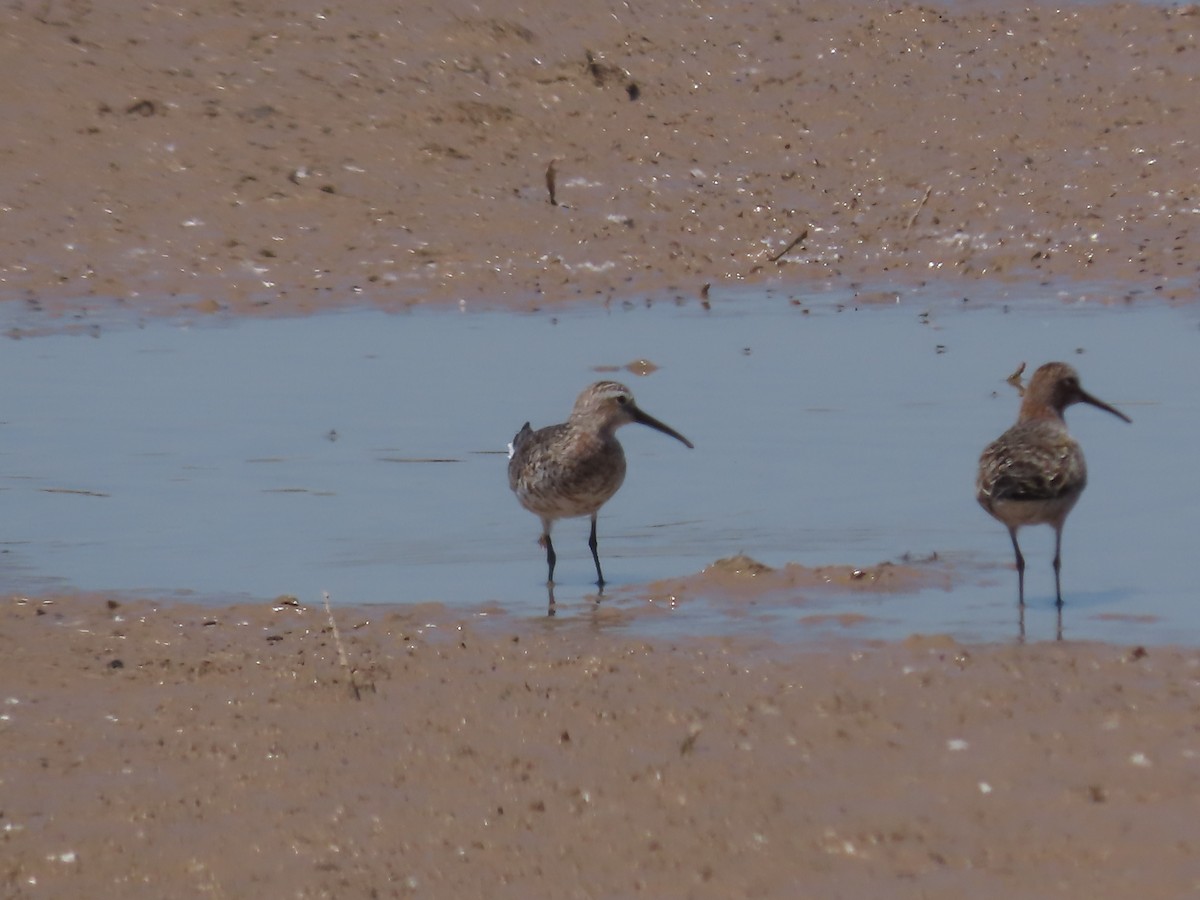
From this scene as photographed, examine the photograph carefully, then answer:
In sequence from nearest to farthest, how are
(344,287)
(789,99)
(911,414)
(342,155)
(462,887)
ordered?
(462,887)
(911,414)
(344,287)
(342,155)
(789,99)

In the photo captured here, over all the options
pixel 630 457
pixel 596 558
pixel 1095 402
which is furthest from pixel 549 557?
pixel 1095 402

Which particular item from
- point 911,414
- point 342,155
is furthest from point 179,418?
point 342,155

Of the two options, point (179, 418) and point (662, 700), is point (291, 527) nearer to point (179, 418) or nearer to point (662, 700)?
point (179, 418)

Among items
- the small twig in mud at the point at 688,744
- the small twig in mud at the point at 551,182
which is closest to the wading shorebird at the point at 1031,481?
the small twig in mud at the point at 688,744

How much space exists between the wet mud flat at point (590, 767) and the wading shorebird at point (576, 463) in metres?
1.82

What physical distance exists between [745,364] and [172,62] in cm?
755

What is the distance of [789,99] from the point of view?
20.1 metres

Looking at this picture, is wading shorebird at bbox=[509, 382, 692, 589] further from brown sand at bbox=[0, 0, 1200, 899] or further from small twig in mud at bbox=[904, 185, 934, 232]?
small twig in mud at bbox=[904, 185, 934, 232]

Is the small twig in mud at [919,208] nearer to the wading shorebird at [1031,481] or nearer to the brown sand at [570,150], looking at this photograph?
the brown sand at [570,150]

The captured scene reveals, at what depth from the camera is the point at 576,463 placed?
10508 millimetres

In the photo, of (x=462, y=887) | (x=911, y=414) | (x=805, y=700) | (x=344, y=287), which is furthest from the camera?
(x=344, y=287)

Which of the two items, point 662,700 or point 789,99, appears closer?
point 662,700

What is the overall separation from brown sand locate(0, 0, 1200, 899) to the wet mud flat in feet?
0.06

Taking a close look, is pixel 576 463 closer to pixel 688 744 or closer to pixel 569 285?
pixel 688 744
